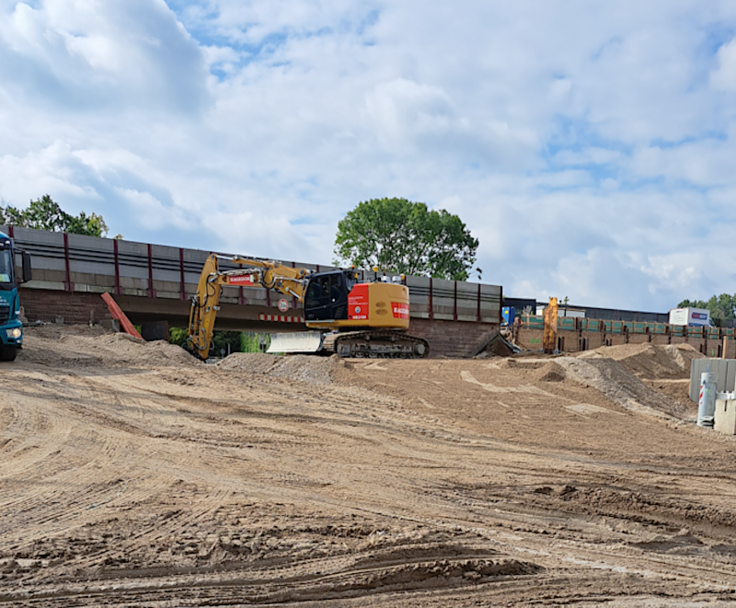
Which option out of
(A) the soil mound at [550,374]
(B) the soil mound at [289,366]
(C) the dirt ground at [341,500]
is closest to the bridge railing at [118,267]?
(B) the soil mound at [289,366]

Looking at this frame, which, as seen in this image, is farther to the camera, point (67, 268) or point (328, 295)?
point (67, 268)

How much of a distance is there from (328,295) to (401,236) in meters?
29.5

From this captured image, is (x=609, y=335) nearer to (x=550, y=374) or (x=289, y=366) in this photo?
(x=550, y=374)

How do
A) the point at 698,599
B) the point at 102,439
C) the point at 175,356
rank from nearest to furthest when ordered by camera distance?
the point at 698,599
the point at 102,439
the point at 175,356

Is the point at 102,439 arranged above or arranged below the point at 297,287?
below

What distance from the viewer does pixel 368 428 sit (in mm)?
9227

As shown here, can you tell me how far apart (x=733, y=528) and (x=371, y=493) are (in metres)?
3.43

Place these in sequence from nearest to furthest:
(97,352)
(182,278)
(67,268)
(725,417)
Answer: (725,417) → (97,352) → (67,268) → (182,278)

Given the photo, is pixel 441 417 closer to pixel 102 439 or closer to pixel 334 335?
pixel 102 439

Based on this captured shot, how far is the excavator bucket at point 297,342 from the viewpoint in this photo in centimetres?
1906

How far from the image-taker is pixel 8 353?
13180mm

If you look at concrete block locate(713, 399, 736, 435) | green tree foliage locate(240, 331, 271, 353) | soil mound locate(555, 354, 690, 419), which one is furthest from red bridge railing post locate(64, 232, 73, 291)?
green tree foliage locate(240, 331, 271, 353)

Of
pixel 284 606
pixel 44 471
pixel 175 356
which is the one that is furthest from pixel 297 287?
pixel 284 606

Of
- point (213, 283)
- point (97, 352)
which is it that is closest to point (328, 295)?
point (213, 283)
